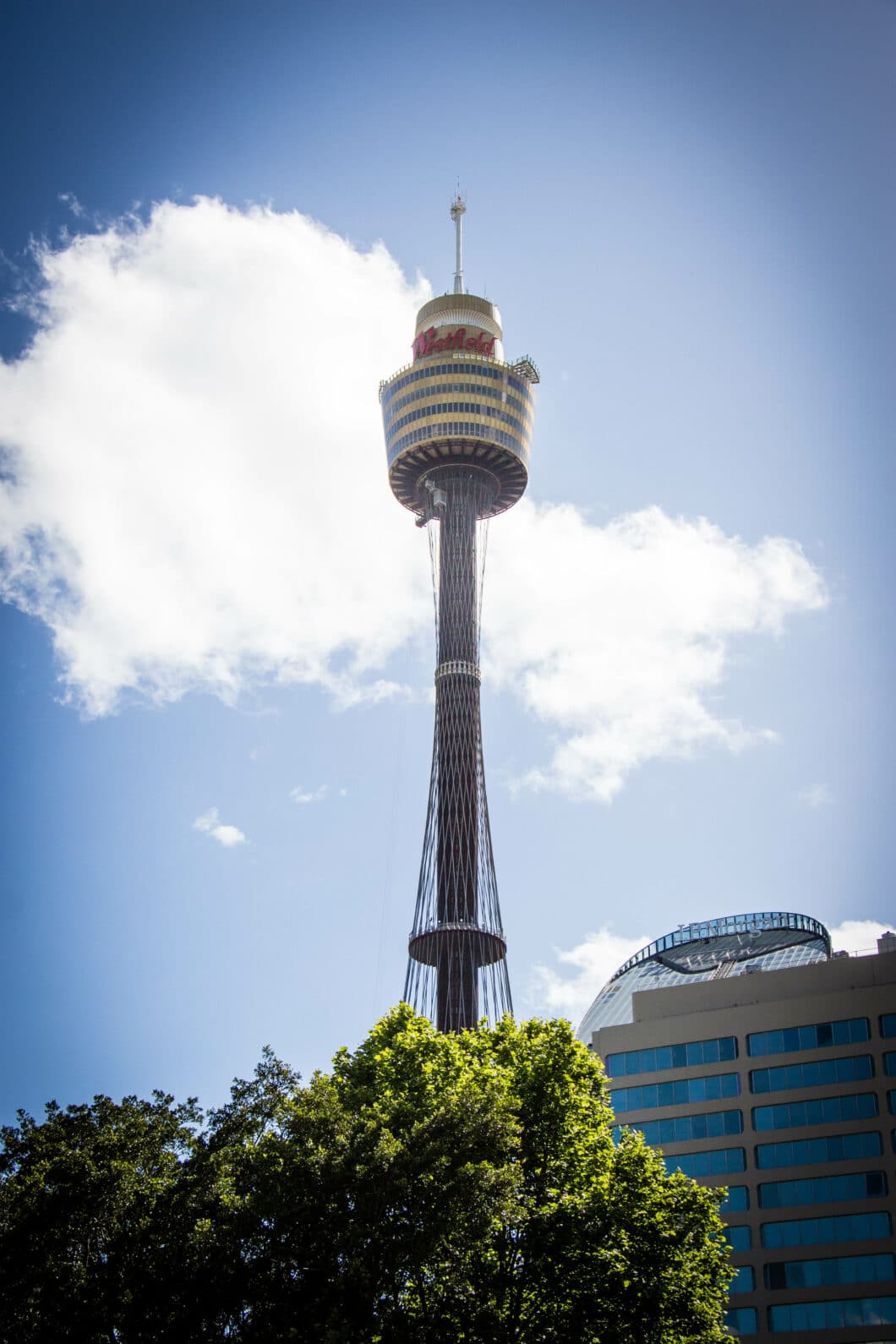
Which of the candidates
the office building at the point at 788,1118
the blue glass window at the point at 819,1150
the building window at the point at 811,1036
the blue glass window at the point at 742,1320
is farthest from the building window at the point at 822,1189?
the building window at the point at 811,1036

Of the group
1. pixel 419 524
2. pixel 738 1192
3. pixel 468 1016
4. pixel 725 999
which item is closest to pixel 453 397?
pixel 419 524

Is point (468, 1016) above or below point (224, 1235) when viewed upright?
above

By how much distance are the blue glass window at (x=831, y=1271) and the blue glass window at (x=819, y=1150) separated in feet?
15.2

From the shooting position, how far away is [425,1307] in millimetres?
45156

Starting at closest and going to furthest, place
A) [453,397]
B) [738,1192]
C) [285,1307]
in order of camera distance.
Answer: [285,1307] → [738,1192] → [453,397]

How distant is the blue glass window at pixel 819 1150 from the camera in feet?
234

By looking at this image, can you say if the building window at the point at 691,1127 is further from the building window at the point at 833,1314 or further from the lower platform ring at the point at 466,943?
the lower platform ring at the point at 466,943

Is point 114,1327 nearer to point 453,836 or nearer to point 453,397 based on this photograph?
point 453,836

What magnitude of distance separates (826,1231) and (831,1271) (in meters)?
1.87

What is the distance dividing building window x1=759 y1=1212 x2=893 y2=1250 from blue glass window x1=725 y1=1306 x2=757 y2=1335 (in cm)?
311

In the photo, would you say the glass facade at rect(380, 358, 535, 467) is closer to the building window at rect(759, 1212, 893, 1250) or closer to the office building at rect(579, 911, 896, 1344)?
the office building at rect(579, 911, 896, 1344)

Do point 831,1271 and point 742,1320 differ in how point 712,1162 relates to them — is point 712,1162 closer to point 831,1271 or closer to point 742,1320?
point 742,1320

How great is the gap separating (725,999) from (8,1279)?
45390 millimetres

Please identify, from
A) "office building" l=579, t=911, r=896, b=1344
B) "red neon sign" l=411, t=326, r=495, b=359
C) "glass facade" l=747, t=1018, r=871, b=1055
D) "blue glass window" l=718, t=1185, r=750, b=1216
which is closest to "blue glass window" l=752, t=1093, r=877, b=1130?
"office building" l=579, t=911, r=896, b=1344
